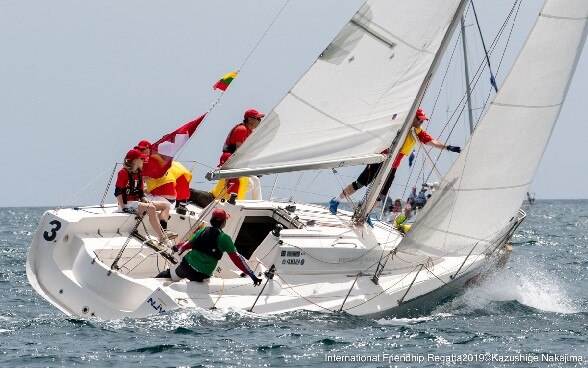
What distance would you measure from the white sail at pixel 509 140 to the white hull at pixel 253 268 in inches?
20.1

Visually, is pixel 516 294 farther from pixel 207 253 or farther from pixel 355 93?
pixel 207 253

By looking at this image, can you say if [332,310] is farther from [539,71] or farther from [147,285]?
[539,71]

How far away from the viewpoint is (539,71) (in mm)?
14039

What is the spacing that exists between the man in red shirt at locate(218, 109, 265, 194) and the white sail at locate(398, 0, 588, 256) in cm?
300

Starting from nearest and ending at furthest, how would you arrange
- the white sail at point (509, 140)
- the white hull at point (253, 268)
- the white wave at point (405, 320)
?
the white hull at point (253, 268), the white wave at point (405, 320), the white sail at point (509, 140)

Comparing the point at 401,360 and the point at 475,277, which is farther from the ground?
the point at 475,277

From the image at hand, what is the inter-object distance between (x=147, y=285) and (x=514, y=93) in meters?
4.67

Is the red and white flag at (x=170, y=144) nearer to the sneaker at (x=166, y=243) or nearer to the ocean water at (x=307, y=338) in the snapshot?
the sneaker at (x=166, y=243)

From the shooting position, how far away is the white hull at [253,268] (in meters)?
12.9

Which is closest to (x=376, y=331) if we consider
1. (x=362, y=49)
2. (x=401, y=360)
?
(x=401, y=360)

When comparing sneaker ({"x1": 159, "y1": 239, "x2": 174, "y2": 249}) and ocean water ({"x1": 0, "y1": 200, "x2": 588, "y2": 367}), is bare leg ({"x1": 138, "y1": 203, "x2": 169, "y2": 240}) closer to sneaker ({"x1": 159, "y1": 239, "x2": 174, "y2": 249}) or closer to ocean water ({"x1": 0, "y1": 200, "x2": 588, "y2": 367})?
sneaker ({"x1": 159, "y1": 239, "x2": 174, "y2": 249})

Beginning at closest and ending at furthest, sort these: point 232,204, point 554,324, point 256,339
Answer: point 256,339 → point 554,324 → point 232,204

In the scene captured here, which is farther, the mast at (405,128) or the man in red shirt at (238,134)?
the man in red shirt at (238,134)

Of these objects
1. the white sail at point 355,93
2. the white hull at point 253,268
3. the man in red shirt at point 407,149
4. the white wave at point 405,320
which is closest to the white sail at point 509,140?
the white hull at point 253,268
